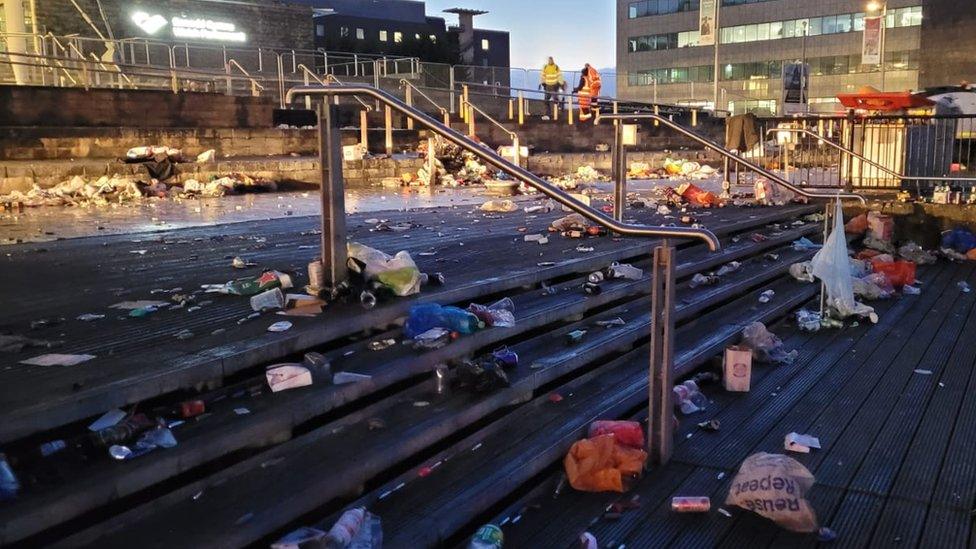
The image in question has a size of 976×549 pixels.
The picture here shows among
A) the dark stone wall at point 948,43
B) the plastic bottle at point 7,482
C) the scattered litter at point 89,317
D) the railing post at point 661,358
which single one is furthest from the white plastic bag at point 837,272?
the dark stone wall at point 948,43

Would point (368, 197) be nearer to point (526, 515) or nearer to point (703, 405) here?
point (703, 405)

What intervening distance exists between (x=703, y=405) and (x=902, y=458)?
39.8 inches

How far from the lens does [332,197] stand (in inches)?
173

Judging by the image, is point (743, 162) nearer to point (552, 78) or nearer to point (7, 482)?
point (7, 482)

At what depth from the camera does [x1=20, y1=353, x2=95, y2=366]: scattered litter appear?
3238 millimetres

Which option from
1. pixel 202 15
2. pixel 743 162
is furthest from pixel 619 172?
pixel 202 15

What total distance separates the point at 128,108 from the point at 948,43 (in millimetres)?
35591

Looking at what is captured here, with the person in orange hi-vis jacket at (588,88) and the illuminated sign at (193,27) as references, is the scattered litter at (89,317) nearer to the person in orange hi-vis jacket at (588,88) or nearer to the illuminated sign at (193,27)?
the person in orange hi-vis jacket at (588,88)

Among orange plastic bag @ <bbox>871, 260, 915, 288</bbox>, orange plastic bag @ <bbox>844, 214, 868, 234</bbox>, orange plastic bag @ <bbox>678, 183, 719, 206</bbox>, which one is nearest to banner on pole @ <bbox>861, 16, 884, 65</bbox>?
orange plastic bag @ <bbox>678, 183, 719, 206</bbox>

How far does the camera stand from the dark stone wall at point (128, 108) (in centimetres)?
1573

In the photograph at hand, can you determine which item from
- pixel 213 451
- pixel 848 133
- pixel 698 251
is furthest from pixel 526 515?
pixel 848 133

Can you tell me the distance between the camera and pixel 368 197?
13.3 meters

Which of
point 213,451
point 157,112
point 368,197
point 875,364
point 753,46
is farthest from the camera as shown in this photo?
point 753,46

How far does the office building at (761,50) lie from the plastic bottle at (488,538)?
52.2 metres
